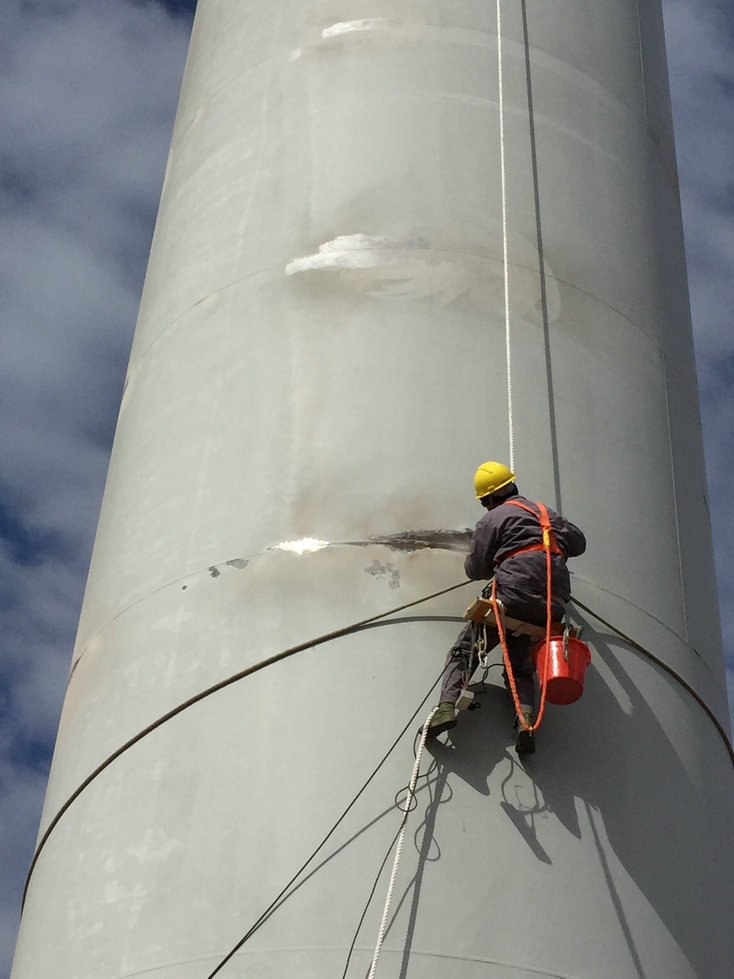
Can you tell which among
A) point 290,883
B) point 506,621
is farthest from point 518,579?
point 290,883

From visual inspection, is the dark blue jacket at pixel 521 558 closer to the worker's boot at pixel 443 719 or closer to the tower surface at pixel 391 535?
the tower surface at pixel 391 535

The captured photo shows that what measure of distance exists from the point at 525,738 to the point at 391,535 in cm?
143

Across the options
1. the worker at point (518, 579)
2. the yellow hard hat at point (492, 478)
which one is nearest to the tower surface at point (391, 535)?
the worker at point (518, 579)

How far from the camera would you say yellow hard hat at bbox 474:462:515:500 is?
7.95 metres

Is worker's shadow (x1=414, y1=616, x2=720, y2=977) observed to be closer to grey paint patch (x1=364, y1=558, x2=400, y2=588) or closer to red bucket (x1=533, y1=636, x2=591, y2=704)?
red bucket (x1=533, y1=636, x2=591, y2=704)

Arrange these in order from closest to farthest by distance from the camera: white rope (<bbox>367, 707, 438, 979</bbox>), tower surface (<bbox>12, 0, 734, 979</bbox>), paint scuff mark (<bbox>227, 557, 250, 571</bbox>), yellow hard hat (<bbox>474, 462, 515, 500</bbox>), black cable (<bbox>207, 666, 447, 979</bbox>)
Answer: white rope (<bbox>367, 707, 438, 979</bbox>), black cable (<bbox>207, 666, 447, 979</bbox>), tower surface (<bbox>12, 0, 734, 979</bbox>), yellow hard hat (<bbox>474, 462, 515, 500</bbox>), paint scuff mark (<bbox>227, 557, 250, 571</bbox>)

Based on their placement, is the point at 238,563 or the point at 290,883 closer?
the point at 290,883

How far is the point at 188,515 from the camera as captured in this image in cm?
868

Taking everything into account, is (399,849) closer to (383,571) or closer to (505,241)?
(383,571)

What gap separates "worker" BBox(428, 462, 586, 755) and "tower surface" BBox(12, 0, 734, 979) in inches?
6.5

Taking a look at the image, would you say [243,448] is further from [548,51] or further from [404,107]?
[548,51]

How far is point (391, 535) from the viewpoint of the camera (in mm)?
8125

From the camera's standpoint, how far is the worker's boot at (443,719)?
7234 millimetres

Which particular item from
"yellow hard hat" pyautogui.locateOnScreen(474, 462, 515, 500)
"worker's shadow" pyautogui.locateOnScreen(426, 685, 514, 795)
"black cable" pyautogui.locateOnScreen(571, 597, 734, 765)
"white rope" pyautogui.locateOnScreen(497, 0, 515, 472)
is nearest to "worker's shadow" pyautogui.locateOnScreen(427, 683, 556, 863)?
"worker's shadow" pyautogui.locateOnScreen(426, 685, 514, 795)
